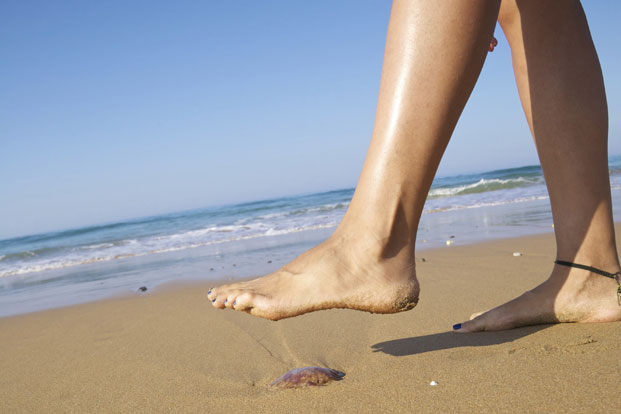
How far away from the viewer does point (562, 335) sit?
1323mm

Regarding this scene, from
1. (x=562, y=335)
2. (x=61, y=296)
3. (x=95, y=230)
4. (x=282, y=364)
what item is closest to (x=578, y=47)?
(x=562, y=335)

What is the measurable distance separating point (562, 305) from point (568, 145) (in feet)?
1.56

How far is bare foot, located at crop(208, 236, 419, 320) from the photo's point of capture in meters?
1.20

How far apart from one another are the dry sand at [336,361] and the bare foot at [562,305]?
38 millimetres

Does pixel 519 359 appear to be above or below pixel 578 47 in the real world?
below

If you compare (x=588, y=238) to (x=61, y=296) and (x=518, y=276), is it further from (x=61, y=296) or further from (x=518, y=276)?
(x=61, y=296)

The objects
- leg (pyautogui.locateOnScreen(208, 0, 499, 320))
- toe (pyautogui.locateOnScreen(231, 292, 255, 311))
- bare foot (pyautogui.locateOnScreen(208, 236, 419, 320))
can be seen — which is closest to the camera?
leg (pyautogui.locateOnScreen(208, 0, 499, 320))

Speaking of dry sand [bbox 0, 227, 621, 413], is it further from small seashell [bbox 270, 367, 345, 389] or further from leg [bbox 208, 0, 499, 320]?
leg [bbox 208, 0, 499, 320]

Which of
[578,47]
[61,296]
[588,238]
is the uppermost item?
[578,47]

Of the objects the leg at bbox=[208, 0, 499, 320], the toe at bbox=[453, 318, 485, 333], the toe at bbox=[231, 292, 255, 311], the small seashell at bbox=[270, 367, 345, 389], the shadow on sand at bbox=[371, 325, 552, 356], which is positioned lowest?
the shadow on sand at bbox=[371, 325, 552, 356]

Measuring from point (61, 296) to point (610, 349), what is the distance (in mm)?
4346

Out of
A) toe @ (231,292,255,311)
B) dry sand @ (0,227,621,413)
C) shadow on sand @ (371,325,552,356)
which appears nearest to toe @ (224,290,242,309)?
toe @ (231,292,255,311)

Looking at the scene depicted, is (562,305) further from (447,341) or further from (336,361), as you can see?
(336,361)

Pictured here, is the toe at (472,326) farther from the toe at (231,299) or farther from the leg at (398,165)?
the toe at (231,299)
